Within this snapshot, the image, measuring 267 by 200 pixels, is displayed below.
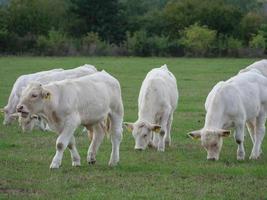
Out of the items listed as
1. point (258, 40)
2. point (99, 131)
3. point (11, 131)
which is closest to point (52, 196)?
point (99, 131)

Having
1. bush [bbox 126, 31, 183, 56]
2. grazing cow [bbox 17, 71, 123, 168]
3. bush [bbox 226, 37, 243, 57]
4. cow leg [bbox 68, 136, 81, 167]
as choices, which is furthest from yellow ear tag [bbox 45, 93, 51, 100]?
bush [bbox 226, 37, 243, 57]

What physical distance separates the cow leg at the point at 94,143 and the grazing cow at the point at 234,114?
171 cm

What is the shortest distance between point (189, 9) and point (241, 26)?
25.0ft

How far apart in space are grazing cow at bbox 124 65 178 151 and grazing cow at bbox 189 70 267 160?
1460 mm

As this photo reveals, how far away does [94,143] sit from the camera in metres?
13.7

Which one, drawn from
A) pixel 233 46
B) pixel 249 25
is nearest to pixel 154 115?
pixel 233 46

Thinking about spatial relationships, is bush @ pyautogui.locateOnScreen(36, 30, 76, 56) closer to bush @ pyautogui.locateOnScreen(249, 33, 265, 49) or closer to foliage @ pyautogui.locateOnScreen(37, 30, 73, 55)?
foliage @ pyautogui.locateOnScreen(37, 30, 73, 55)

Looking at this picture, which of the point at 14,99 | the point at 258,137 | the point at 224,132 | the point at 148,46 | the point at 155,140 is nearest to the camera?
the point at 224,132

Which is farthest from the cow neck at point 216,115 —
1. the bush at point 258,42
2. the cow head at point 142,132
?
the bush at point 258,42

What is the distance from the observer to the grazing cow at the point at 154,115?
50.5 feet

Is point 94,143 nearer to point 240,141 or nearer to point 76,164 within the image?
point 76,164

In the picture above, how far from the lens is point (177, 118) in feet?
72.8

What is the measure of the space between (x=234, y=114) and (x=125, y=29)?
69330 mm

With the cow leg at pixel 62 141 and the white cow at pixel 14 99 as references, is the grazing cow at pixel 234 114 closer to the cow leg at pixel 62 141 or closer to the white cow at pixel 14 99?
the cow leg at pixel 62 141
